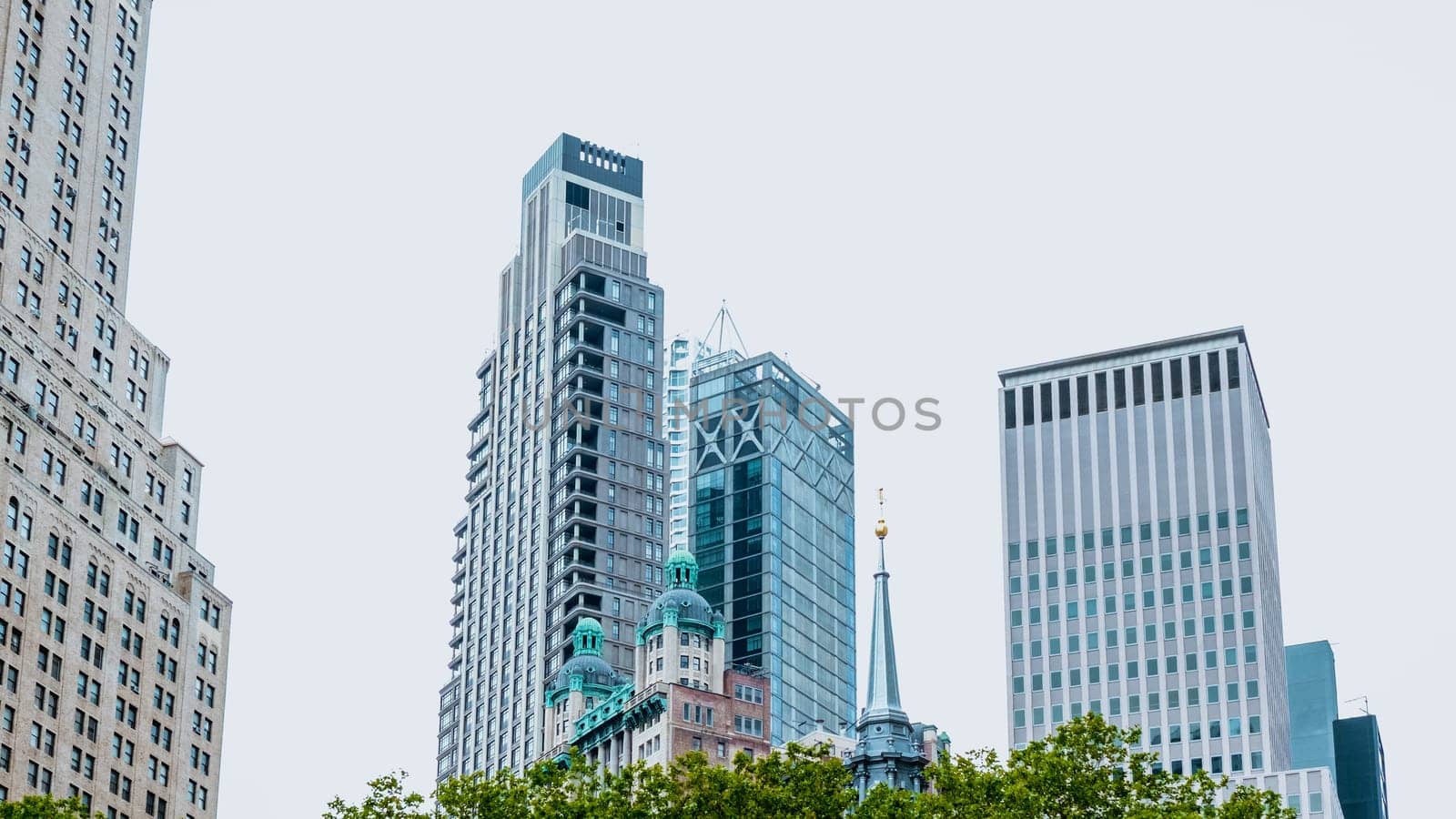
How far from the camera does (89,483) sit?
165250mm

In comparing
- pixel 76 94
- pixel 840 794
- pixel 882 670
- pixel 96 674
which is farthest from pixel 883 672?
pixel 840 794

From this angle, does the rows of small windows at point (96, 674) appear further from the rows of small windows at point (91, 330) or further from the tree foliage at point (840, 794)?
the tree foliage at point (840, 794)

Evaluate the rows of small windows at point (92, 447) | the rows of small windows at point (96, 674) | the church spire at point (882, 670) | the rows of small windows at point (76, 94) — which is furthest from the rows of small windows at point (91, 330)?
the church spire at point (882, 670)

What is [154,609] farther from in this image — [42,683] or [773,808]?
[773,808]

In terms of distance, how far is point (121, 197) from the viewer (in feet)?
602

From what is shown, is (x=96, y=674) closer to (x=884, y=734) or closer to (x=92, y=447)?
(x=92, y=447)

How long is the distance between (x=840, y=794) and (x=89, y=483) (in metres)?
83.1

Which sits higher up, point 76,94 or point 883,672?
point 76,94

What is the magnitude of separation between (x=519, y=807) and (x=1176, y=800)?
25.5 metres

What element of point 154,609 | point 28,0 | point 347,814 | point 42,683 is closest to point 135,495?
point 154,609

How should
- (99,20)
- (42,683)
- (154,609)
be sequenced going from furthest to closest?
(99,20), (154,609), (42,683)

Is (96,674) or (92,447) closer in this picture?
(96,674)

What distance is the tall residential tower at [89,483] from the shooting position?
6161 inches

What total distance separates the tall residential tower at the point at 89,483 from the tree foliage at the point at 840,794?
200ft
